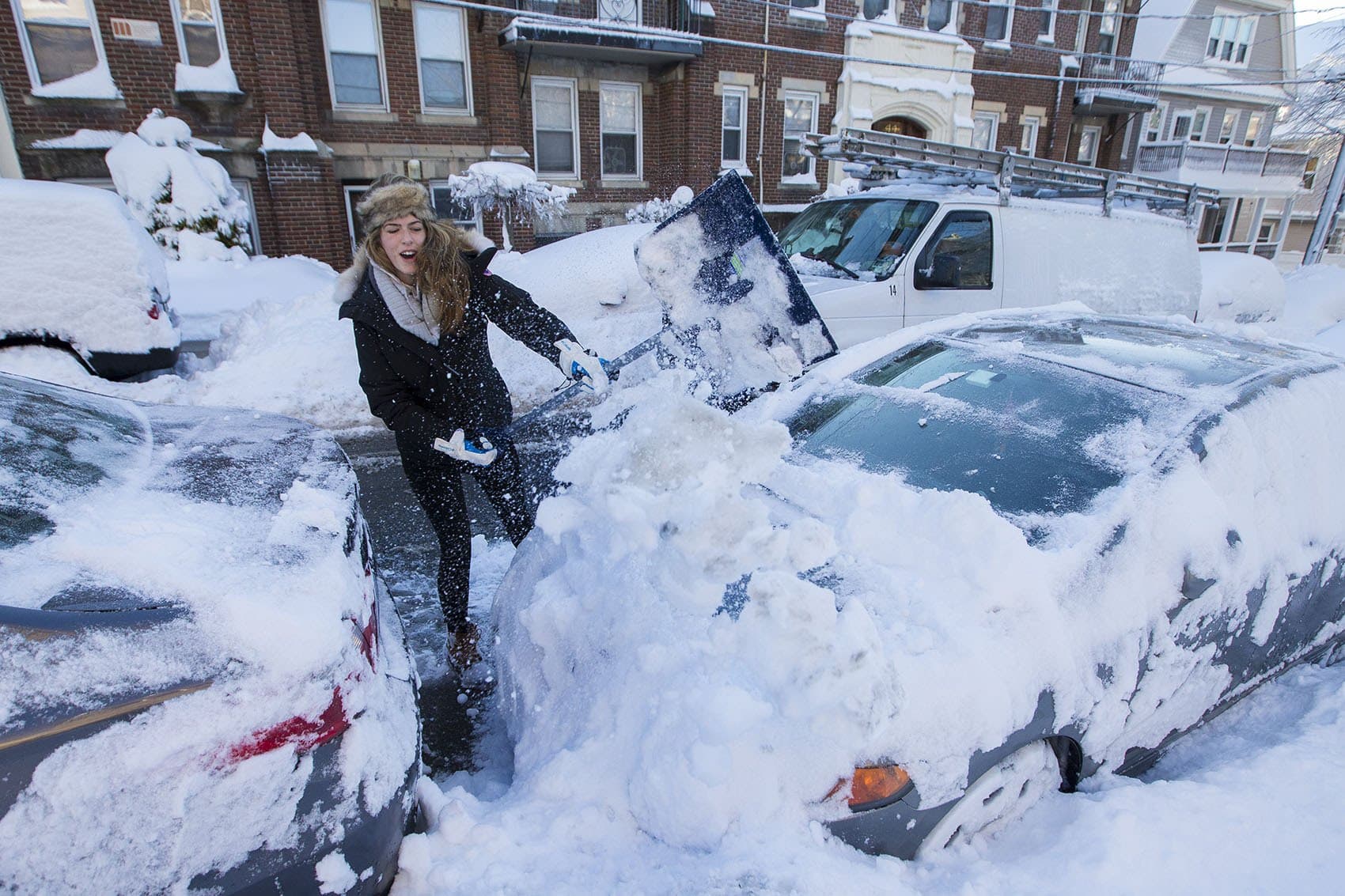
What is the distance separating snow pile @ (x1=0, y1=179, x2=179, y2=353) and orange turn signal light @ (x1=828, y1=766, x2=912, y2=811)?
6.25 m

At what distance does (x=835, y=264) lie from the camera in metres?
6.21

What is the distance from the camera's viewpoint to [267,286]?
8.71 metres

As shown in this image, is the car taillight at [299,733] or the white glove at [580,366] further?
the white glove at [580,366]

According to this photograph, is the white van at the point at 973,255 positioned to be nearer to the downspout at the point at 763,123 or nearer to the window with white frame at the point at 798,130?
the downspout at the point at 763,123

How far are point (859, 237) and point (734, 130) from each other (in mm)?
9866

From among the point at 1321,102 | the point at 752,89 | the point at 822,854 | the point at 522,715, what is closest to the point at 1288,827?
the point at 822,854

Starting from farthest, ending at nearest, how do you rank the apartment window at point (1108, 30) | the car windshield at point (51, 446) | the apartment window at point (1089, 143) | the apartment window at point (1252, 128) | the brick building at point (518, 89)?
the apartment window at point (1252, 128) → the apartment window at point (1089, 143) → the apartment window at point (1108, 30) → the brick building at point (518, 89) → the car windshield at point (51, 446)

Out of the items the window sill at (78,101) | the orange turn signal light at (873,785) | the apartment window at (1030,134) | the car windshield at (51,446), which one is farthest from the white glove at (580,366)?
the apartment window at (1030,134)

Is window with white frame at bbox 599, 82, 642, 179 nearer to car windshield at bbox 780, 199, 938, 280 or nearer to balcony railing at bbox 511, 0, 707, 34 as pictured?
balcony railing at bbox 511, 0, 707, 34

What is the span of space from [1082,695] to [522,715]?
1.65 metres

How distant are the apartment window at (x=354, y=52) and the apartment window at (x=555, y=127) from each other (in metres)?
2.71

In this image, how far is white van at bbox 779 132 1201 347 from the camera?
5.83 m

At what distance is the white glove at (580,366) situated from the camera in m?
3.13

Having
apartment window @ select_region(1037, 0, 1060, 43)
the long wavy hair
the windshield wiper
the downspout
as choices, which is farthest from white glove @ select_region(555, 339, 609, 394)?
apartment window @ select_region(1037, 0, 1060, 43)
